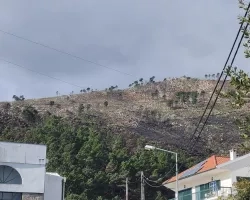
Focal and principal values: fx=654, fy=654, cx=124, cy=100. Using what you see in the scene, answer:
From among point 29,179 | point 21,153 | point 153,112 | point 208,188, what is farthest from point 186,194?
point 153,112

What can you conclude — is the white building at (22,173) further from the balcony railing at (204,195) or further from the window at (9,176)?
the balcony railing at (204,195)

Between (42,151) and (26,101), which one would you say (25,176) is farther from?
(26,101)

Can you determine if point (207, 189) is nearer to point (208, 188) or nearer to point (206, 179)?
point (208, 188)

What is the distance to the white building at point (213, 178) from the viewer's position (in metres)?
36.8

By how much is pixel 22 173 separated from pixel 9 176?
38.3 inches

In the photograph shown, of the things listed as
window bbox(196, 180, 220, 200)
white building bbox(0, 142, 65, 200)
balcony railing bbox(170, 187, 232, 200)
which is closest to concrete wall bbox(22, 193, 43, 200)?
white building bbox(0, 142, 65, 200)

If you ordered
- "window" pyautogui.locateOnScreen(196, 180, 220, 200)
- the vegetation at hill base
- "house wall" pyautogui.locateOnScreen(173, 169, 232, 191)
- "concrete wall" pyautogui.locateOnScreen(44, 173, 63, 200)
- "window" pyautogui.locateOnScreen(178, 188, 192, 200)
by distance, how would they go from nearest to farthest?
"house wall" pyautogui.locateOnScreen(173, 169, 232, 191) < "window" pyautogui.locateOnScreen(196, 180, 220, 200) < "window" pyautogui.locateOnScreen(178, 188, 192, 200) < "concrete wall" pyautogui.locateOnScreen(44, 173, 63, 200) < the vegetation at hill base

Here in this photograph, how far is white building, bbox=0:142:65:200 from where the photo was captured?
4356 cm

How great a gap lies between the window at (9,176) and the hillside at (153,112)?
147ft

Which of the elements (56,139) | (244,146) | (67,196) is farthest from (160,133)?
(244,146)

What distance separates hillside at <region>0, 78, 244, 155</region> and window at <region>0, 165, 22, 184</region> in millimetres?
44766

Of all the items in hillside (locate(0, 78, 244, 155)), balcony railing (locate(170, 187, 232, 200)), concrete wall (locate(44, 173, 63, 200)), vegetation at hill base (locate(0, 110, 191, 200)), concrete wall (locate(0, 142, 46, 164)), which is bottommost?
balcony railing (locate(170, 187, 232, 200))

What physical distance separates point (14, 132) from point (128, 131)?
24.9 m

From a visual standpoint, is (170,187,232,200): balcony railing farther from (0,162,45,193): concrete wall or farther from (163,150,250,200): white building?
(0,162,45,193): concrete wall
